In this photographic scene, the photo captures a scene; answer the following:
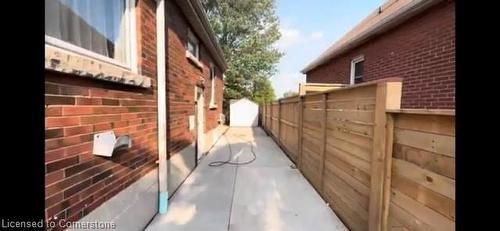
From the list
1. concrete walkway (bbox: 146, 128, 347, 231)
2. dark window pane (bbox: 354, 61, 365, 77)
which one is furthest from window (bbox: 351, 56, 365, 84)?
concrete walkway (bbox: 146, 128, 347, 231)

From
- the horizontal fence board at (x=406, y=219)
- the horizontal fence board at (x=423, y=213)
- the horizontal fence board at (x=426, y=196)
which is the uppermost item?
the horizontal fence board at (x=426, y=196)

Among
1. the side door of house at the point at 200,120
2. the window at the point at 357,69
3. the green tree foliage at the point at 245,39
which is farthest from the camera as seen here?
the green tree foliage at the point at 245,39

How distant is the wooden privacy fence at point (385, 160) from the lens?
2117 millimetres

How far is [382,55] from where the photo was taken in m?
A: 7.54

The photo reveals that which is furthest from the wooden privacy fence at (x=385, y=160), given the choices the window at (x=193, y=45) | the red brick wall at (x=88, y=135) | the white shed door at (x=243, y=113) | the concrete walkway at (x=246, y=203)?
the white shed door at (x=243, y=113)

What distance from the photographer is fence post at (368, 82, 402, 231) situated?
282 centimetres

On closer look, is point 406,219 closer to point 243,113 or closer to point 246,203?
point 246,203

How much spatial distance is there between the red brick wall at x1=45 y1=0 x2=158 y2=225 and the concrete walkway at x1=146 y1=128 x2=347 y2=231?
92cm

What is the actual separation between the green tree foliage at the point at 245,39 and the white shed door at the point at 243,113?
3.36 metres

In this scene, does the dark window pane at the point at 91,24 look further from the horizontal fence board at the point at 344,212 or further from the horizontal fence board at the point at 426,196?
the horizontal fence board at the point at 344,212

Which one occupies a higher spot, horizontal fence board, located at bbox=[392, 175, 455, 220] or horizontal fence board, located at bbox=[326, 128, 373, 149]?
horizontal fence board, located at bbox=[326, 128, 373, 149]

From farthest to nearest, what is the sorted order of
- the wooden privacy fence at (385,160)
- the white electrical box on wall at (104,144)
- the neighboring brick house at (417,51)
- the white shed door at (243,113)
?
the white shed door at (243,113), the neighboring brick house at (417,51), the white electrical box on wall at (104,144), the wooden privacy fence at (385,160)

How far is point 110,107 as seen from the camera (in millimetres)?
2814

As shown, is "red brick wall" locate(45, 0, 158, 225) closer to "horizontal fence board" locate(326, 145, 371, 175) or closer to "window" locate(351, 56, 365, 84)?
"horizontal fence board" locate(326, 145, 371, 175)
